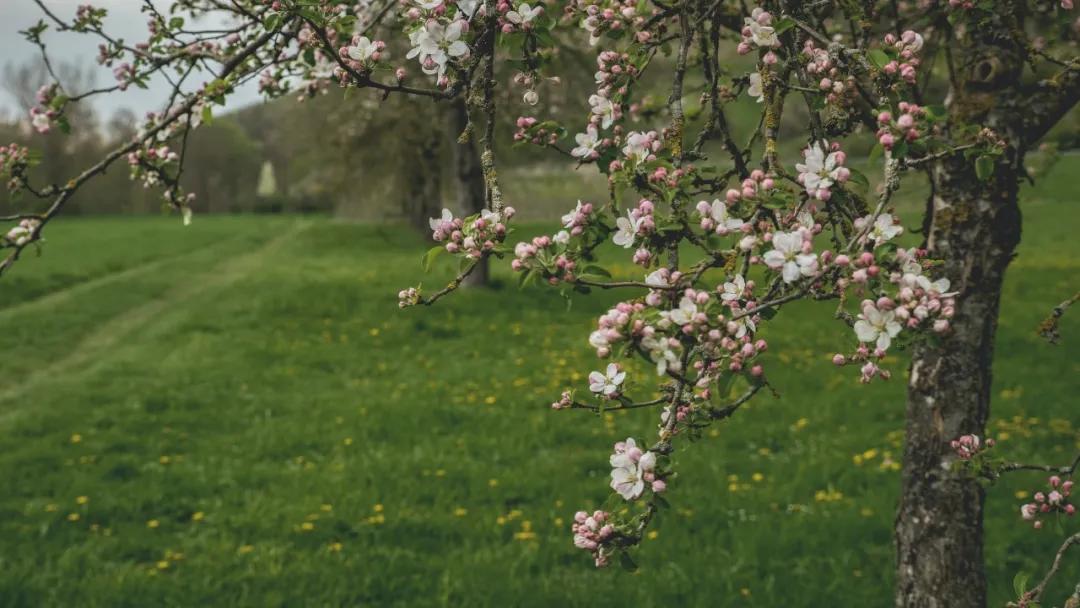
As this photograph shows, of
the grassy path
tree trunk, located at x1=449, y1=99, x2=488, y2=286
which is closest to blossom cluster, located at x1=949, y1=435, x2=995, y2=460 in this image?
the grassy path

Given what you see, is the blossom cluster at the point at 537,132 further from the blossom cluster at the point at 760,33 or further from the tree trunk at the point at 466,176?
the tree trunk at the point at 466,176

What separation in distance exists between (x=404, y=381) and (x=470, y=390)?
3.63ft

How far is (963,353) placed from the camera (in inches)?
181

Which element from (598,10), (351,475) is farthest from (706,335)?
(351,475)

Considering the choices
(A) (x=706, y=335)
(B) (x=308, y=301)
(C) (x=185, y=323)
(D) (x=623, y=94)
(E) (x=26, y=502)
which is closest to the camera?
(A) (x=706, y=335)

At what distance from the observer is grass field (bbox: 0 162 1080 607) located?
22.0 feet

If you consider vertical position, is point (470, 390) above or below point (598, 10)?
below

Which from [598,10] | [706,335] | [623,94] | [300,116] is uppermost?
[300,116]

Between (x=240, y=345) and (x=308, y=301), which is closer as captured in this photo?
(x=240, y=345)

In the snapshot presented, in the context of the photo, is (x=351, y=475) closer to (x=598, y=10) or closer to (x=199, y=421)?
(x=199, y=421)

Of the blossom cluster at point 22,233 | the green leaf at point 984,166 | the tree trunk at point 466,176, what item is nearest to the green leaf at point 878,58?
the green leaf at point 984,166

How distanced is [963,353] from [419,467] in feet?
18.7

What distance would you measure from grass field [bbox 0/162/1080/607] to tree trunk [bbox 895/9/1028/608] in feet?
6.05

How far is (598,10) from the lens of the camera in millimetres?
3141
